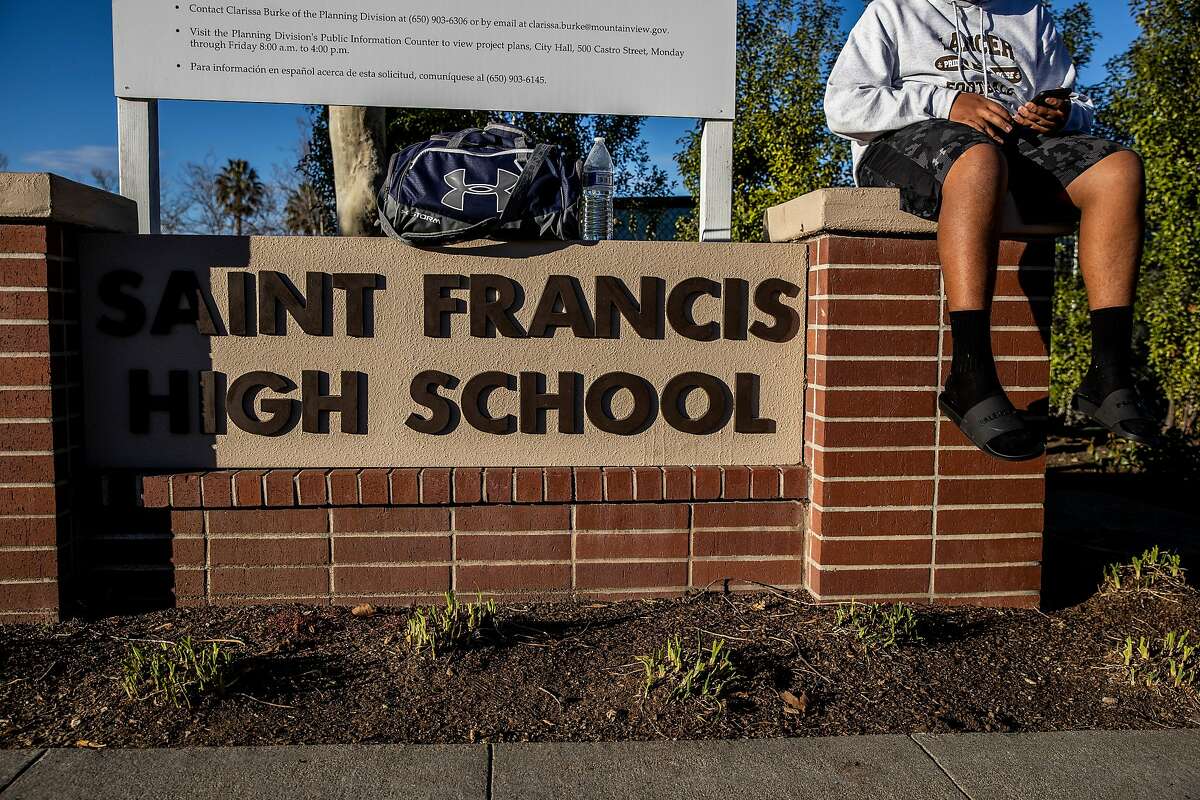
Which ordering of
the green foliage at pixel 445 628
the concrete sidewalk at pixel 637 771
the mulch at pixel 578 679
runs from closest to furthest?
the concrete sidewalk at pixel 637 771 → the mulch at pixel 578 679 → the green foliage at pixel 445 628

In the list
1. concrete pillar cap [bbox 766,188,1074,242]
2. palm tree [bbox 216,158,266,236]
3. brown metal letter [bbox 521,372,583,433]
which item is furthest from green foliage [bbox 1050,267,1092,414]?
palm tree [bbox 216,158,266,236]

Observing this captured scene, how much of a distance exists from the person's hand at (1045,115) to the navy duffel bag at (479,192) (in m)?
1.51

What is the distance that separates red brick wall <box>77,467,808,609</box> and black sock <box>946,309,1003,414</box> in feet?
2.47

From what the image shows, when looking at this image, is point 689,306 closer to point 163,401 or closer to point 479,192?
point 479,192

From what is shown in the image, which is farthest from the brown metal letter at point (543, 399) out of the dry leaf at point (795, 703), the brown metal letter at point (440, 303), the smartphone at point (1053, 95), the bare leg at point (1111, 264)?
the smartphone at point (1053, 95)

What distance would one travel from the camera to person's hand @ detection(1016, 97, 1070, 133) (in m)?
3.10

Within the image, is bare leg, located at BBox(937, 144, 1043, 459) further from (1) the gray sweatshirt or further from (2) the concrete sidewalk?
(2) the concrete sidewalk

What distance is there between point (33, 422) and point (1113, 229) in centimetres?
347

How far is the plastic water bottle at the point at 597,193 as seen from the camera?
4098 millimetres

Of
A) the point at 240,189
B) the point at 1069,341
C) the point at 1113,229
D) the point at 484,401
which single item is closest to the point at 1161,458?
the point at 1069,341

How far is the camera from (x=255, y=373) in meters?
3.39

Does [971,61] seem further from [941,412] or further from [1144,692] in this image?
[1144,692]

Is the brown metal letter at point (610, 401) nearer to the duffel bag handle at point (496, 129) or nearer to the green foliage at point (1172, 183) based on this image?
the duffel bag handle at point (496, 129)

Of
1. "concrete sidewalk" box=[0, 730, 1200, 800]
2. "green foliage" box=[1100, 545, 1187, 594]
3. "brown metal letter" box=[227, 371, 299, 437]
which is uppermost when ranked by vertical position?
"brown metal letter" box=[227, 371, 299, 437]
